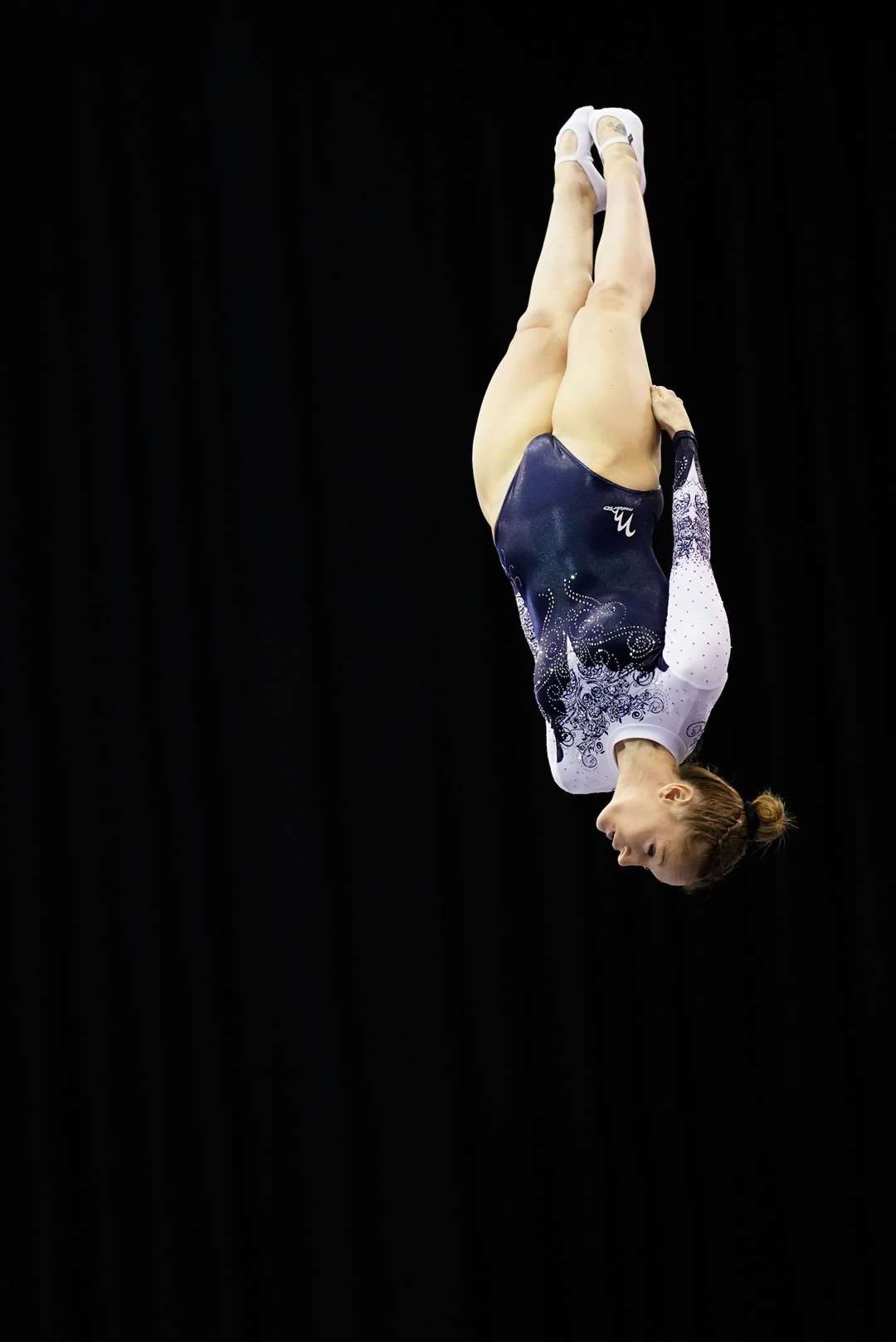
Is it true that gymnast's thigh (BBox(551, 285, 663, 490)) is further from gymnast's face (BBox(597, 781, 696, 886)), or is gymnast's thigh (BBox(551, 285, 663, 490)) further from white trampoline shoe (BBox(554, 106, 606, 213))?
gymnast's face (BBox(597, 781, 696, 886))

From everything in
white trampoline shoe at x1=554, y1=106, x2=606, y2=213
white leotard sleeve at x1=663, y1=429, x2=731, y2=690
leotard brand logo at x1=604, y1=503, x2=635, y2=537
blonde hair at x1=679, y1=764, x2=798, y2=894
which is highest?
white trampoline shoe at x1=554, y1=106, x2=606, y2=213

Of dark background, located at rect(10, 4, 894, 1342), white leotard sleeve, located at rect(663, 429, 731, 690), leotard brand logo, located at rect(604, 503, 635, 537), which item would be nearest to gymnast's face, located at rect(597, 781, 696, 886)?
white leotard sleeve, located at rect(663, 429, 731, 690)

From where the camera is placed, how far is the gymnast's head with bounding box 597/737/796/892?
2525mm

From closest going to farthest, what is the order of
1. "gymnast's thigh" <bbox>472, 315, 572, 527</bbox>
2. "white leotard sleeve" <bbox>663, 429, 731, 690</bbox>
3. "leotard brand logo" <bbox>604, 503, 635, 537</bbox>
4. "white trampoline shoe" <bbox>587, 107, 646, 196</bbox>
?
Result: "white leotard sleeve" <bbox>663, 429, 731, 690</bbox>, "leotard brand logo" <bbox>604, 503, 635, 537</bbox>, "gymnast's thigh" <bbox>472, 315, 572, 527</bbox>, "white trampoline shoe" <bbox>587, 107, 646, 196</bbox>

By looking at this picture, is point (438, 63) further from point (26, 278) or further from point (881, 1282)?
point (881, 1282)

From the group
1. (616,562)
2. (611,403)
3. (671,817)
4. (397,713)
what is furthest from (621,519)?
(397,713)

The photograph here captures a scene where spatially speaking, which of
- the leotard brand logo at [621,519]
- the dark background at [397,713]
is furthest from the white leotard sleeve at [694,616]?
the dark background at [397,713]

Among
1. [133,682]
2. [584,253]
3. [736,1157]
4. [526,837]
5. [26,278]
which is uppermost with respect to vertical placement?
[26,278]

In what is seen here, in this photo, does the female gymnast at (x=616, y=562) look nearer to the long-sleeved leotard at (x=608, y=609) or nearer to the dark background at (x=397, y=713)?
the long-sleeved leotard at (x=608, y=609)

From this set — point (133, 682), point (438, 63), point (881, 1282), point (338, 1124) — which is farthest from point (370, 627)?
point (881, 1282)

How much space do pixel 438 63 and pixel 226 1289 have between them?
3.20m

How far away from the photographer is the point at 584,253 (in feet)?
10.0

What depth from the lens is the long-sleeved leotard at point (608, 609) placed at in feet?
8.16

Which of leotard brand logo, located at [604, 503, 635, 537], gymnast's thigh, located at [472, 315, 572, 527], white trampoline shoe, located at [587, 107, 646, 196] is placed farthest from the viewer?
white trampoline shoe, located at [587, 107, 646, 196]
